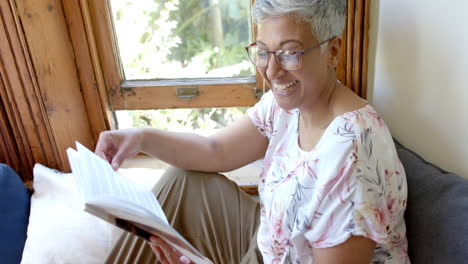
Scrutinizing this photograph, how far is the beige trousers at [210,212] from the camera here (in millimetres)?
1222

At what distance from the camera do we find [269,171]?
112cm

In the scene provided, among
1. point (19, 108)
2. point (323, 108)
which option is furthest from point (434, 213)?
point (19, 108)

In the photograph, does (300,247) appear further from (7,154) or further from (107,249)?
(7,154)

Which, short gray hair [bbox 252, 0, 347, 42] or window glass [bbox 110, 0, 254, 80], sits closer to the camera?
short gray hair [bbox 252, 0, 347, 42]

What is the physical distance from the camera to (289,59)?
0.88 meters

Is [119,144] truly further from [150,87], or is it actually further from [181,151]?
[150,87]

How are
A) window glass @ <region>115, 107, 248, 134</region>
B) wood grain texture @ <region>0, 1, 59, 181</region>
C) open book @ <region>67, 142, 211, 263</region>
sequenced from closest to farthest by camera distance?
open book @ <region>67, 142, 211, 263</region>
wood grain texture @ <region>0, 1, 59, 181</region>
window glass @ <region>115, 107, 248, 134</region>

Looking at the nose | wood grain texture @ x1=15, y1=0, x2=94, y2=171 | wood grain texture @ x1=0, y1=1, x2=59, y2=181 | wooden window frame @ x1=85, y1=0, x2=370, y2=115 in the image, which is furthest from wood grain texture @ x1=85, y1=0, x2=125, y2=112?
the nose

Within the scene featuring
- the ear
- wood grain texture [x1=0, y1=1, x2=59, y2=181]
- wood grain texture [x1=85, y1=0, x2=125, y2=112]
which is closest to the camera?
the ear

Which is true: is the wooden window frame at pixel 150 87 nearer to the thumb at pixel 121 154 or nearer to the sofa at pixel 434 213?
the thumb at pixel 121 154

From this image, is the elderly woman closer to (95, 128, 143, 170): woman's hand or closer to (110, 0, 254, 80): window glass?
(95, 128, 143, 170): woman's hand

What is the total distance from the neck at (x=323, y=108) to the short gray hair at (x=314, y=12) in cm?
13

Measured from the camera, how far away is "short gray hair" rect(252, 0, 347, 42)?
84 cm

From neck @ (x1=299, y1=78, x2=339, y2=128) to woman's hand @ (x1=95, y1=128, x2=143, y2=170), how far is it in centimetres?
54
